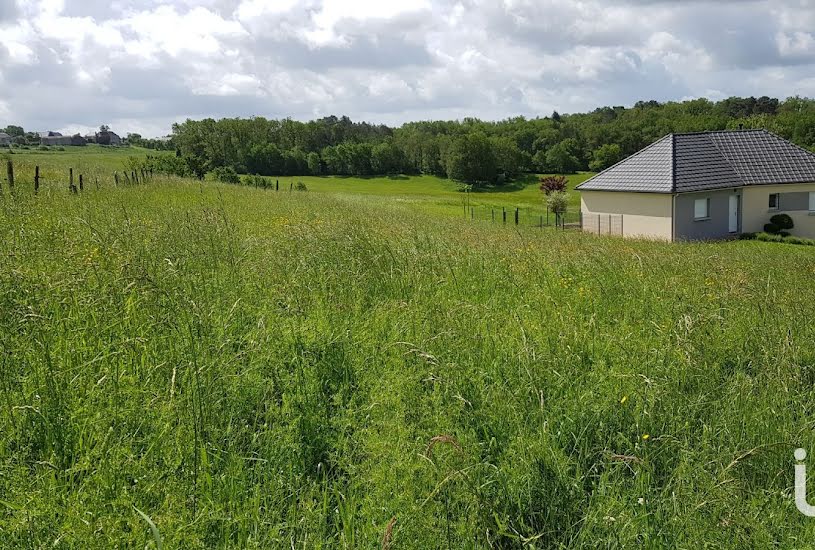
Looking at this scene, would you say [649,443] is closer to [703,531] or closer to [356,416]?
[703,531]

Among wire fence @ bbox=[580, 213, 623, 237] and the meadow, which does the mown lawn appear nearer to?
wire fence @ bbox=[580, 213, 623, 237]

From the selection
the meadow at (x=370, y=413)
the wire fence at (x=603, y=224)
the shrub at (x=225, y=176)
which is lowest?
the meadow at (x=370, y=413)

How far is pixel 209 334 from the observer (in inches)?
175

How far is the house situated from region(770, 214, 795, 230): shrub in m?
0.75

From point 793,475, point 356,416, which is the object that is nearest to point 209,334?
point 356,416

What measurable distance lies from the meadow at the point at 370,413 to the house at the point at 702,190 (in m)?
32.8

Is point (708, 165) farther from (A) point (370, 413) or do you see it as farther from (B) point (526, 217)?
(A) point (370, 413)

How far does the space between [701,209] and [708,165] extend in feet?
11.7

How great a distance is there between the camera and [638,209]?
37906 millimetres

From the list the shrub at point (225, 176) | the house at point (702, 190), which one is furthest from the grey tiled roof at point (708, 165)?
the shrub at point (225, 176)

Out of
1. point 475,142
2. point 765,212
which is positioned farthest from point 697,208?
point 475,142

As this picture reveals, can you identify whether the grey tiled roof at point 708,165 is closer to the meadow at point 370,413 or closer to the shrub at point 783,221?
the shrub at point 783,221

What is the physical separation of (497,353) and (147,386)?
2.46m

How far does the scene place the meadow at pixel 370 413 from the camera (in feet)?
9.55
